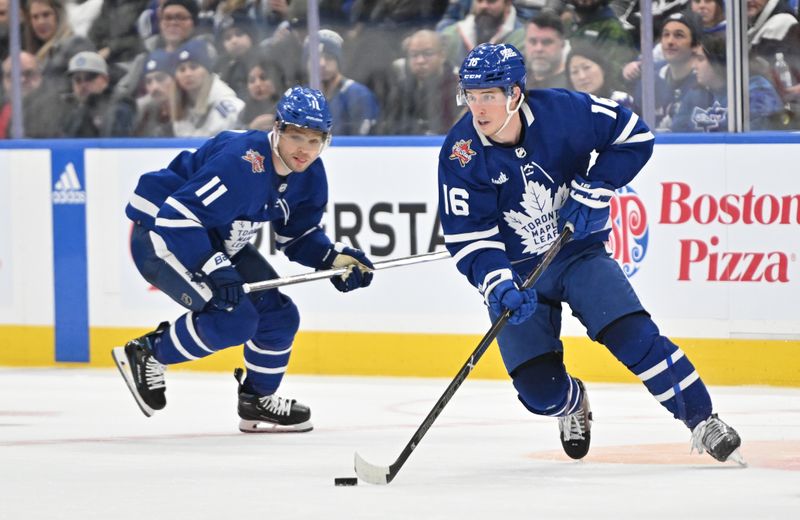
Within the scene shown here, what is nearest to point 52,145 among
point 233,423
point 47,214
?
point 47,214

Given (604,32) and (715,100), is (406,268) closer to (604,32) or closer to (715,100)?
(604,32)

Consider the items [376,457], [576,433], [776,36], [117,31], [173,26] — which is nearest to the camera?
[576,433]

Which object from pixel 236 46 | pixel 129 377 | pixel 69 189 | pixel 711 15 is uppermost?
pixel 711 15

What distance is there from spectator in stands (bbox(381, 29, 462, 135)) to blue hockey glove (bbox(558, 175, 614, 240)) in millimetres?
2199

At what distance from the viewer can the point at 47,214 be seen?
6.93m

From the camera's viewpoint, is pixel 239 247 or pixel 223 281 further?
pixel 239 247

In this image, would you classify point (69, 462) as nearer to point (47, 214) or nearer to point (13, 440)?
point (13, 440)

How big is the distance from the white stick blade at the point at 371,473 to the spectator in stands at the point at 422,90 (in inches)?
102

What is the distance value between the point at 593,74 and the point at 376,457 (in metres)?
2.07

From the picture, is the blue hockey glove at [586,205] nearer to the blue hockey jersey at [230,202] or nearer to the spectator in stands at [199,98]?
the blue hockey jersey at [230,202]

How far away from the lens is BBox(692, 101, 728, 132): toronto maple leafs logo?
5969 mm

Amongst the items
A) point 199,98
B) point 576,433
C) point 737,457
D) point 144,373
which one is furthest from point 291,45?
point 737,457

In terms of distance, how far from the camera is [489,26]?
6.26 metres

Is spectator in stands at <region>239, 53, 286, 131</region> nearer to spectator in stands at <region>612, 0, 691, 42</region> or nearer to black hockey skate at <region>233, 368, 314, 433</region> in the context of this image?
spectator in stands at <region>612, 0, 691, 42</region>
